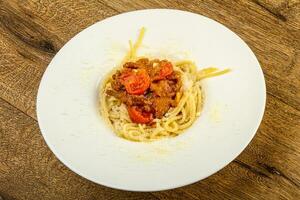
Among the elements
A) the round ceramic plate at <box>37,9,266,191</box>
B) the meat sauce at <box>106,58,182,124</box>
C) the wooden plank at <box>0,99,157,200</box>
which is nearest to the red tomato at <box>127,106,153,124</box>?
the meat sauce at <box>106,58,182,124</box>

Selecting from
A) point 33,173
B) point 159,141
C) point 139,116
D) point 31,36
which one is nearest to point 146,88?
point 139,116

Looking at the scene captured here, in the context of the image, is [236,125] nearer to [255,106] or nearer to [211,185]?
[255,106]

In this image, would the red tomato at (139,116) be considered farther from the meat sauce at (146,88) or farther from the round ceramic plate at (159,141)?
the round ceramic plate at (159,141)

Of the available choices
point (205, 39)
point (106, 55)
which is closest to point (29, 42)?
point (106, 55)

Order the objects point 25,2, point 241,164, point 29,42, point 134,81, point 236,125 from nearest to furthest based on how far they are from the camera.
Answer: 1. point 236,125
2. point 241,164
3. point 134,81
4. point 29,42
5. point 25,2

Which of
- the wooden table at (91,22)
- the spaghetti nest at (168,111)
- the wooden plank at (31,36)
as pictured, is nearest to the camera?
the wooden table at (91,22)

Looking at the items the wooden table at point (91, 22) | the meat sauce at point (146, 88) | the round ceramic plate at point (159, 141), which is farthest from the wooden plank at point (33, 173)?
the meat sauce at point (146, 88)

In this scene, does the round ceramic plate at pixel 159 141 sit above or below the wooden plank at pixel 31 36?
above
